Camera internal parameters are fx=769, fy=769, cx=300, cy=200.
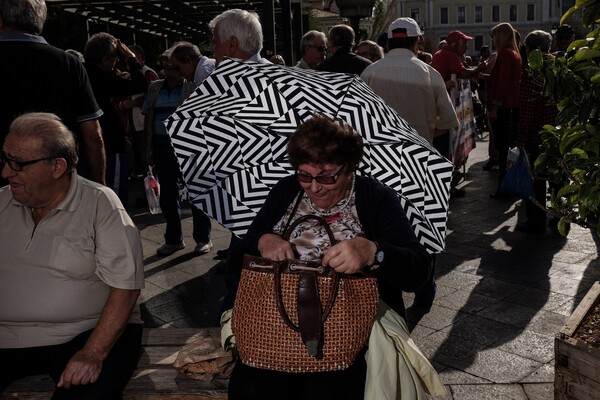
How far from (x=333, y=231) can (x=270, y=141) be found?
2.13 feet

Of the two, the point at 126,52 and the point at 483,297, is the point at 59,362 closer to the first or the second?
the point at 483,297

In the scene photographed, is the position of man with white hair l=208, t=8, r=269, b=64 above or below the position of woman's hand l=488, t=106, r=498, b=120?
above

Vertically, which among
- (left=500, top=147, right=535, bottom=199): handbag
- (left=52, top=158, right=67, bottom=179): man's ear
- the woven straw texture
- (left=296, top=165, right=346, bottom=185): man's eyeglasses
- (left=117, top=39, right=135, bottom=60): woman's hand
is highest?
(left=117, top=39, right=135, bottom=60): woman's hand

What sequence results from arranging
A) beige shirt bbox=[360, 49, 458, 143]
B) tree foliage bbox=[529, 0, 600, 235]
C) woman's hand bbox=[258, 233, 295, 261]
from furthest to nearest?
beige shirt bbox=[360, 49, 458, 143] → tree foliage bbox=[529, 0, 600, 235] → woman's hand bbox=[258, 233, 295, 261]

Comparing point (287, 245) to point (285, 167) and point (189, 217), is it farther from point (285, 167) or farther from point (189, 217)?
point (189, 217)

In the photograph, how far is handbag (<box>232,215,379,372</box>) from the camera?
253cm

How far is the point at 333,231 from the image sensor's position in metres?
2.91

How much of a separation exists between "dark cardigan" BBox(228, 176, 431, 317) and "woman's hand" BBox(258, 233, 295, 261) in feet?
0.28

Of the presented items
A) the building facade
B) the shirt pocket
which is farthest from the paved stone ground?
the building facade

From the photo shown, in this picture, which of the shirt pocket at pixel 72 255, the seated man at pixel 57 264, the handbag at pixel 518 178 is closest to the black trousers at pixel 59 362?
the seated man at pixel 57 264

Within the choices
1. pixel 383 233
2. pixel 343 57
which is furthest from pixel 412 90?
pixel 383 233

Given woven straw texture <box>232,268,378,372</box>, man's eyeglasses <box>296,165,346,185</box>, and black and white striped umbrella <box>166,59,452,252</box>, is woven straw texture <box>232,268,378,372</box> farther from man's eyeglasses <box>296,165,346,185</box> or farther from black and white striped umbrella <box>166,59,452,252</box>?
black and white striped umbrella <box>166,59,452,252</box>

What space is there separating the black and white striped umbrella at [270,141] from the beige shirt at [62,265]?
0.50 meters

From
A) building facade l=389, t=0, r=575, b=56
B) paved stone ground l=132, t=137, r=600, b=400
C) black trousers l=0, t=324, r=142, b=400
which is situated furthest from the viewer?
building facade l=389, t=0, r=575, b=56
